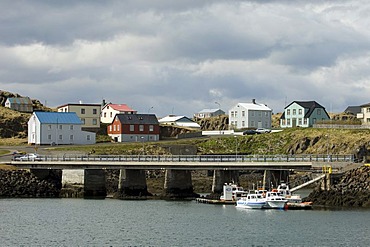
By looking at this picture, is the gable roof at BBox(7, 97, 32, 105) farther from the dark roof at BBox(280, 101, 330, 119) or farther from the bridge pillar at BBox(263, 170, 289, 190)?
the bridge pillar at BBox(263, 170, 289, 190)

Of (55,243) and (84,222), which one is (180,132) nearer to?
(84,222)

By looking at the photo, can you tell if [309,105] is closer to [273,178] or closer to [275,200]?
[273,178]

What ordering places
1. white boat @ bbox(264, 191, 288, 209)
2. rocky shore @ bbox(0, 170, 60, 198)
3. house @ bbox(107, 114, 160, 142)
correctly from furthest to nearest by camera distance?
house @ bbox(107, 114, 160, 142)
rocky shore @ bbox(0, 170, 60, 198)
white boat @ bbox(264, 191, 288, 209)

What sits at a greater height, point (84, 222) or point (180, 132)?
point (180, 132)

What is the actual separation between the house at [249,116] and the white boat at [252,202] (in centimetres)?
9978

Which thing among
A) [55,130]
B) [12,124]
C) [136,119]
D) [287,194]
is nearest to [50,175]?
[287,194]

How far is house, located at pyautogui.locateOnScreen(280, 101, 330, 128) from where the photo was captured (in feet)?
613

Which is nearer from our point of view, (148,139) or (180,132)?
(148,139)

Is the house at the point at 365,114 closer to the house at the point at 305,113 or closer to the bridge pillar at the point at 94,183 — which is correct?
the house at the point at 305,113

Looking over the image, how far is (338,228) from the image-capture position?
72188 mm

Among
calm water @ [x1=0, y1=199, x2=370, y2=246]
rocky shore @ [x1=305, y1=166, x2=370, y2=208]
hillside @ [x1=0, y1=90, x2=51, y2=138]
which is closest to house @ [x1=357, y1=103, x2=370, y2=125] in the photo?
hillside @ [x1=0, y1=90, x2=51, y2=138]

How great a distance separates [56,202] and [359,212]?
39161mm

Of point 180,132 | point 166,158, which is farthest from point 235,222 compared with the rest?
point 180,132

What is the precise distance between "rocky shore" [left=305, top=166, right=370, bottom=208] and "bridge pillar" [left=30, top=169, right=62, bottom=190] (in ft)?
130
